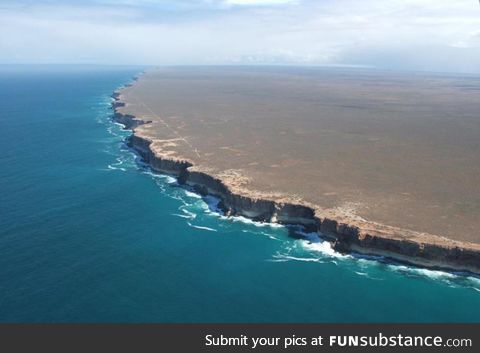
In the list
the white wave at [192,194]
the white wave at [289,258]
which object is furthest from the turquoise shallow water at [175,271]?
the white wave at [192,194]

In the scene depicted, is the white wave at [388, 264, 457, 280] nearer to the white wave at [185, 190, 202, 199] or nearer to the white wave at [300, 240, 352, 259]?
the white wave at [300, 240, 352, 259]

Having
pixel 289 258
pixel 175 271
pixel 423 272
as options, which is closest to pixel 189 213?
pixel 175 271

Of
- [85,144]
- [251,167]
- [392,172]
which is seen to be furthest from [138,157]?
[392,172]

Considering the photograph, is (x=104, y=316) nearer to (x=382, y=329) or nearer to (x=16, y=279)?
(x=16, y=279)

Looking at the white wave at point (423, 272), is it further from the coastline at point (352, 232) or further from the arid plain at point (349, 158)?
the arid plain at point (349, 158)

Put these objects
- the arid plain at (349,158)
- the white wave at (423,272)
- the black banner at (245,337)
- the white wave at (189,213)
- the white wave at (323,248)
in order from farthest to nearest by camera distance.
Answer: the white wave at (189,213), the arid plain at (349,158), the white wave at (323,248), the white wave at (423,272), the black banner at (245,337)

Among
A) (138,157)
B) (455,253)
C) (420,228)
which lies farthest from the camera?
(138,157)
